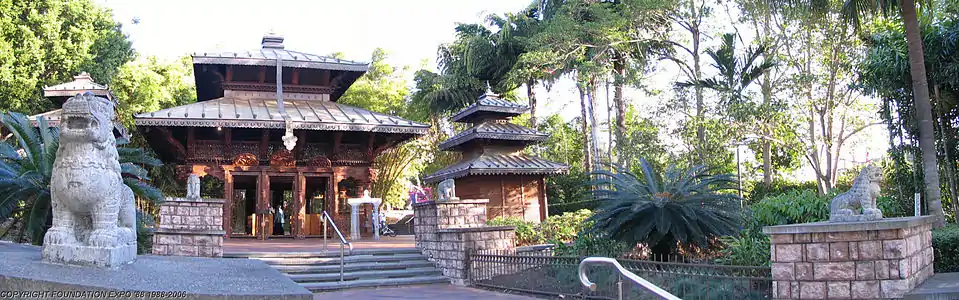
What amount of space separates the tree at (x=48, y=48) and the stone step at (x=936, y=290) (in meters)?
Answer: 28.5

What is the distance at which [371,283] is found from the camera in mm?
13375

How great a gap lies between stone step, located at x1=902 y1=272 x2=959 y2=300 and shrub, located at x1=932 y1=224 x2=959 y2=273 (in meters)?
2.69

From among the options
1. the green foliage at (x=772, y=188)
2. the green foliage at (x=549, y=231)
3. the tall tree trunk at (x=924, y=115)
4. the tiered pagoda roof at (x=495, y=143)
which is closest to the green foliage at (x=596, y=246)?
the green foliage at (x=549, y=231)

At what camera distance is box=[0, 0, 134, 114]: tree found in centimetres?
2706

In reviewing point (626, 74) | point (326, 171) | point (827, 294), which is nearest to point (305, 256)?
point (326, 171)

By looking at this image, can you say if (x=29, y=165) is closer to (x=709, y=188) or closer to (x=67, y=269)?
(x=67, y=269)

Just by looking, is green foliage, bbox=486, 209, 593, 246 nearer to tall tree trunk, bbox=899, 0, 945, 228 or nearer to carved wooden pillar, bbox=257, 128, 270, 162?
carved wooden pillar, bbox=257, 128, 270, 162

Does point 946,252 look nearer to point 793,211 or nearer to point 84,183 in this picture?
point 793,211

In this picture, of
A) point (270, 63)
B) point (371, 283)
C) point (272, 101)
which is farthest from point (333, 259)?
point (272, 101)

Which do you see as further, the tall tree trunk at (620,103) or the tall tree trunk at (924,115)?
the tall tree trunk at (620,103)

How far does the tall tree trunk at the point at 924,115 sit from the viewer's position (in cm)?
1221

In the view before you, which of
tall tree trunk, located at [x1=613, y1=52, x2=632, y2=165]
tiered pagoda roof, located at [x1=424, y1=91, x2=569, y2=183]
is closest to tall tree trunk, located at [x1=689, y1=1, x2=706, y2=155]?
tall tree trunk, located at [x1=613, y1=52, x2=632, y2=165]

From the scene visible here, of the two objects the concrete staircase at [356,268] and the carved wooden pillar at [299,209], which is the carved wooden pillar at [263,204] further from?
the concrete staircase at [356,268]

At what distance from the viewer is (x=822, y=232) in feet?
24.0
